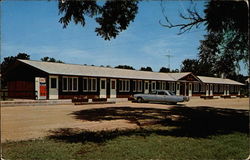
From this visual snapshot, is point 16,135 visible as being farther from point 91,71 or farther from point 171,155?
point 91,71

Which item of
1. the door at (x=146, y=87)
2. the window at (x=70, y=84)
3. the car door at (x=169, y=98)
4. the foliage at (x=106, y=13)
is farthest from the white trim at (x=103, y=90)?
the foliage at (x=106, y=13)

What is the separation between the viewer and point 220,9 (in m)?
10.5

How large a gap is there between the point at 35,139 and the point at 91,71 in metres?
27.4

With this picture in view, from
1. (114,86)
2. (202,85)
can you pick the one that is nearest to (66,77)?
(114,86)

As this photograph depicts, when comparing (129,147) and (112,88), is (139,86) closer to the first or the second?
(112,88)

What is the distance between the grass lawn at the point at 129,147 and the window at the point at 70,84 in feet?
71.6

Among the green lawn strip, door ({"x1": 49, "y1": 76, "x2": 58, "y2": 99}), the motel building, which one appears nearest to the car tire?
the motel building

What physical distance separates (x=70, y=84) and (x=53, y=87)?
8.78 ft

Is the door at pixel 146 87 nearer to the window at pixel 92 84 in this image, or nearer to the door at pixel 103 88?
the door at pixel 103 88

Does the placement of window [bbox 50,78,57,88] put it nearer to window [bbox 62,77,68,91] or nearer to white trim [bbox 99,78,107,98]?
window [bbox 62,77,68,91]

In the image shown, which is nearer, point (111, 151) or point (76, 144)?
point (111, 151)

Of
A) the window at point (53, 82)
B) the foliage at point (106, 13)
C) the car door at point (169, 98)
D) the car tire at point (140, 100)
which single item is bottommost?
the car tire at point (140, 100)

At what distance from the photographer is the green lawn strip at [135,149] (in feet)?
23.5

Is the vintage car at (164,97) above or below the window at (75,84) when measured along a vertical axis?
below
